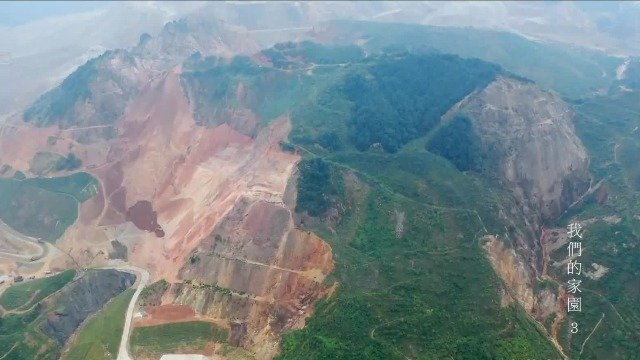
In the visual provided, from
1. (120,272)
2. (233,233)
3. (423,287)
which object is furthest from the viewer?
(120,272)

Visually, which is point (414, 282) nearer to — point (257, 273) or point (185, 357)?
point (257, 273)

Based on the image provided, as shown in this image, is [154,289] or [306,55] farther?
A: [306,55]

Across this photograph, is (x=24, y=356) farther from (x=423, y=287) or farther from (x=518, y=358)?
(x=518, y=358)

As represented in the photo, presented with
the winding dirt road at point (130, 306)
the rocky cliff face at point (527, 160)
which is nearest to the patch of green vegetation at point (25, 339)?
the winding dirt road at point (130, 306)

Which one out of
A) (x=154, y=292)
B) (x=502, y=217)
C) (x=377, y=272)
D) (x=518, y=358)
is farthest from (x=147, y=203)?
(x=518, y=358)

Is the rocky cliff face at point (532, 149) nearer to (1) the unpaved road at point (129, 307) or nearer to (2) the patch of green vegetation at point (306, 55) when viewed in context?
(2) the patch of green vegetation at point (306, 55)

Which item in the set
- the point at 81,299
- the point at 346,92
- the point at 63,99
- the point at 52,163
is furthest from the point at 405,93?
the point at 63,99

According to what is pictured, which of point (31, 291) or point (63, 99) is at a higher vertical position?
point (63, 99)
